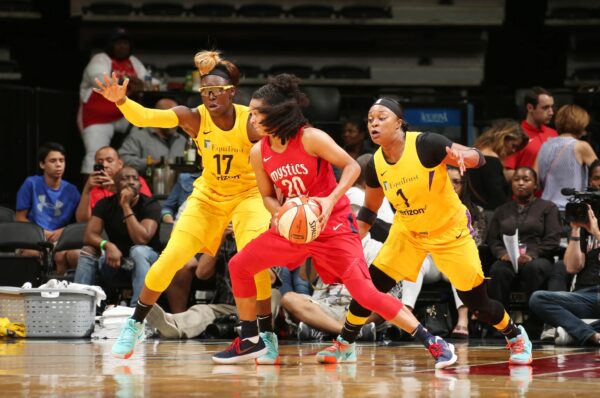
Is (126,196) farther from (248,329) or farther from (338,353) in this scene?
(338,353)

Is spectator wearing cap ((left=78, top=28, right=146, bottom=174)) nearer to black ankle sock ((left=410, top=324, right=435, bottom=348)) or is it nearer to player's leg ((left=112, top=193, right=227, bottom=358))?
player's leg ((left=112, top=193, right=227, bottom=358))

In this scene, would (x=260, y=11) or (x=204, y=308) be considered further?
(x=260, y=11)

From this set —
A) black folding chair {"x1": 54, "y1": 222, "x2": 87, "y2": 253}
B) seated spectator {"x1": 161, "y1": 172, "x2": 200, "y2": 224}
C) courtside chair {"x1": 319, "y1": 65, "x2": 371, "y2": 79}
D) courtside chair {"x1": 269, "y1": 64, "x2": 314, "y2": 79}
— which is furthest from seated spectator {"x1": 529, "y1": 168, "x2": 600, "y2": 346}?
courtside chair {"x1": 269, "y1": 64, "x2": 314, "y2": 79}

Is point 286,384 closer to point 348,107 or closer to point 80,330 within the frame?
point 80,330

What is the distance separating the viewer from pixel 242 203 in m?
6.57

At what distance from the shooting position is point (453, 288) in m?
8.88

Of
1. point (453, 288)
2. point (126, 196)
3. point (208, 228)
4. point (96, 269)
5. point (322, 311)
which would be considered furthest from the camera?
point (96, 269)

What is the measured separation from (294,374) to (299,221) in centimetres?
78

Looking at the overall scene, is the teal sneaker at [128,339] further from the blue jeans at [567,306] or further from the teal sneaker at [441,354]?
the blue jeans at [567,306]

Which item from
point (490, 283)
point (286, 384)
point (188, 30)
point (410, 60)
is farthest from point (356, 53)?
point (286, 384)

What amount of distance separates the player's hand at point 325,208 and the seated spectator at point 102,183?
13.9 feet

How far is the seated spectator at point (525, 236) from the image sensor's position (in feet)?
28.7

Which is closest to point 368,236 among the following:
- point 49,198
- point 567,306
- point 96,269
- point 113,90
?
point 567,306

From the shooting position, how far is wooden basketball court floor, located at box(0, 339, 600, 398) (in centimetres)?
477
